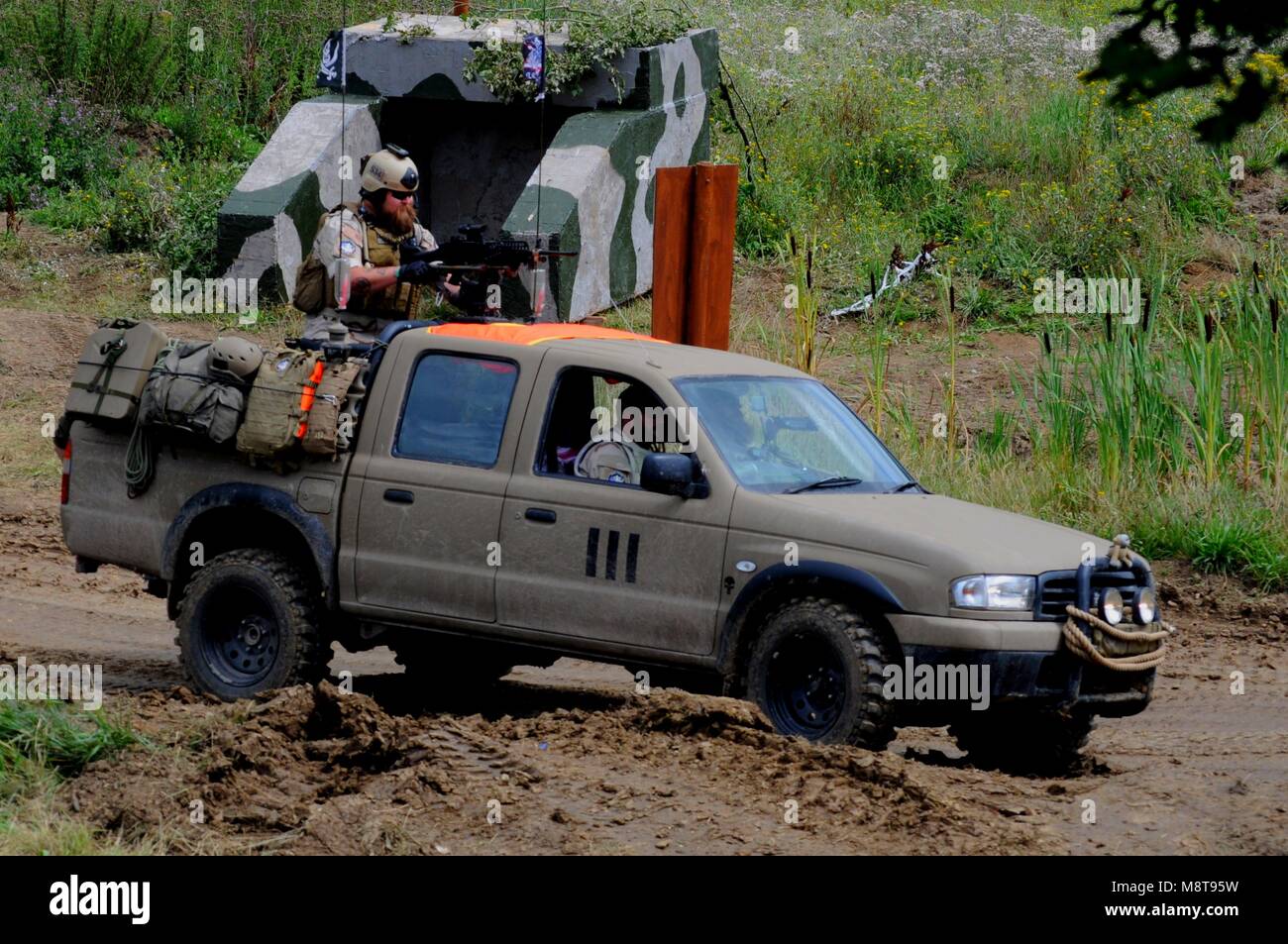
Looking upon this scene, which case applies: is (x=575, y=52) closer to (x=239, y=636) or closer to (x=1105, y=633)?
(x=239, y=636)

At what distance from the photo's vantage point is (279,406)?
25.9ft

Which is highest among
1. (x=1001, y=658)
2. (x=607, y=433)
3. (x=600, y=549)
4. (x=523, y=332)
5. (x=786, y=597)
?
(x=523, y=332)

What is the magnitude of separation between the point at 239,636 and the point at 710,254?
11.8ft

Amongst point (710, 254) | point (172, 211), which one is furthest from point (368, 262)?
point (172, 211)

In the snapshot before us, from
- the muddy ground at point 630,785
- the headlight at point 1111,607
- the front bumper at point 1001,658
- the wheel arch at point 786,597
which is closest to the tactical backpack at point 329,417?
the muddy ground at point 630,785

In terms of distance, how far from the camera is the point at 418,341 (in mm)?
7977

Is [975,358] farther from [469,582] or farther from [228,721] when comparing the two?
[228,721]

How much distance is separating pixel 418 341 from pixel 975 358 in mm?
7676

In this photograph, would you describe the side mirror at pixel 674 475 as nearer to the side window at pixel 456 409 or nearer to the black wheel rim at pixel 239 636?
the side window at pixel 456 409

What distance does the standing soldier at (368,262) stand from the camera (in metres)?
9.16

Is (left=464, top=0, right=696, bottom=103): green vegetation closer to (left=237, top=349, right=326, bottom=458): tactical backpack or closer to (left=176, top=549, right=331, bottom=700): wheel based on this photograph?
(left=237, top=349, right=326, bottom=458): tactical backpack

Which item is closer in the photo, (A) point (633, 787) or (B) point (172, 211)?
(A) point (633, 787)

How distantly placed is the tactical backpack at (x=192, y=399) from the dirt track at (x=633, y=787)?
123 cm

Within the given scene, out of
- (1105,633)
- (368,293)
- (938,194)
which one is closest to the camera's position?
(1105,633)
